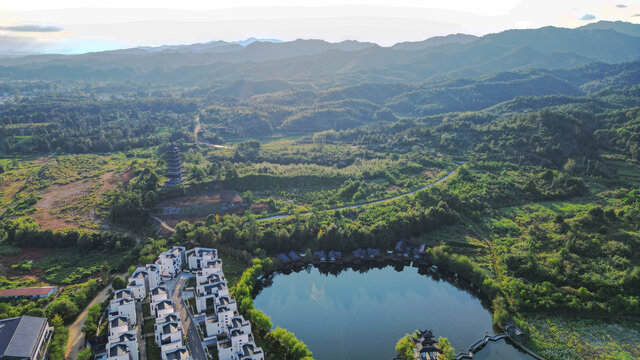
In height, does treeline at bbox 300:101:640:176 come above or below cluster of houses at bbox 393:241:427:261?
above

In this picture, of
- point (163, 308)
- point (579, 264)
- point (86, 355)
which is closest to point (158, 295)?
point (163, 308)

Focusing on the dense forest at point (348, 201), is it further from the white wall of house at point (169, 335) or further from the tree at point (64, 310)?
the white wall of house at point (169, 335)

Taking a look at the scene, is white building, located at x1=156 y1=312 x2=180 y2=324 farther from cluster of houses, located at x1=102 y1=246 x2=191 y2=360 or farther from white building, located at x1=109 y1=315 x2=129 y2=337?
white building, located at x1=109 y1=315 x2=129 y2=337

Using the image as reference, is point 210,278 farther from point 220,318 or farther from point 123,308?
point 123,308

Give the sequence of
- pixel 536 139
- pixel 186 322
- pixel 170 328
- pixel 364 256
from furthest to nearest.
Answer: pixel 536 139
pixel 364 256
pixel 186 322
pixel 170 328

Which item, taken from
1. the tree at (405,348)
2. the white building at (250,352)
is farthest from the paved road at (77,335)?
the tree at (405,348)

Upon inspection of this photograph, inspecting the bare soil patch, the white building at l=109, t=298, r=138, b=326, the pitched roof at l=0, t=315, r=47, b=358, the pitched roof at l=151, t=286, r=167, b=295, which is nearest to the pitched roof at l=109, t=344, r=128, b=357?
the white building at l=109, t=298, r=138, b=326

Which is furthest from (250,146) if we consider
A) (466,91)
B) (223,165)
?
(466,91)
